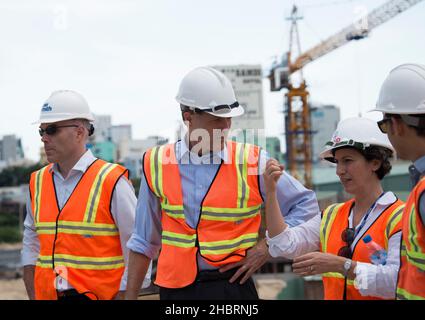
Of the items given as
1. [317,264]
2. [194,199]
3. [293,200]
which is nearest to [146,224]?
[194,199]

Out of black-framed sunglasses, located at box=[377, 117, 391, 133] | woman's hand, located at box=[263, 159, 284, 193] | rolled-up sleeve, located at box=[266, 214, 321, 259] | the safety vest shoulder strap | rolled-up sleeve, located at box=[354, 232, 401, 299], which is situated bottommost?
rolled-up sleeve, located at box=[354, 232, 401, 299]

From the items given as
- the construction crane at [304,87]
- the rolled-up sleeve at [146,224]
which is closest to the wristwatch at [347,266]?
the rolled-up sleeve at [146,224]

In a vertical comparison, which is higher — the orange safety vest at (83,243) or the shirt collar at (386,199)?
the shirt collar at (386,199)

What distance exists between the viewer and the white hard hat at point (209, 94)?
11.9 ft

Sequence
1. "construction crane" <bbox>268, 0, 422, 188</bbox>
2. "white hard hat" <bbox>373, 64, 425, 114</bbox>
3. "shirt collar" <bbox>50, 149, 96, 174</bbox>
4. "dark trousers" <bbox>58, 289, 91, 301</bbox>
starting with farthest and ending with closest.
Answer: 1. "construction crane" <bbox>268, 0, 422, 188</bbox>
2. "shirt collar" <bbox>50, 149, 96, 174</bbox>
3. "dark trousers" <bbox>58, 289, 91, 301</bbox>
4. "white hard hat" <bbox>373, 64, 425, 114</bbox>

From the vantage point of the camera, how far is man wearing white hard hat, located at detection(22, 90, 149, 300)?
4.09 meters

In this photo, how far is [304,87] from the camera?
6050 centimetres

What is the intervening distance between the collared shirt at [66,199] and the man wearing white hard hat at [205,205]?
0.30m

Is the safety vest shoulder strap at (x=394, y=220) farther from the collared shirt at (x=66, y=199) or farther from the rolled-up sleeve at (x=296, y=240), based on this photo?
the collared shirt at (x=66, y=199)

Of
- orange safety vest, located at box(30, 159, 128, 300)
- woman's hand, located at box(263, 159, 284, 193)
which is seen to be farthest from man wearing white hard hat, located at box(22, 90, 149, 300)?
woman's hand, located at box(263, 159, 284, 193)

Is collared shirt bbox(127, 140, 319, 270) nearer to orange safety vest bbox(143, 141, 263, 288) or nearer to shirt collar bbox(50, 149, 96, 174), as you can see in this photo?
orange safety vest bbox(143, 141, 263, 288)

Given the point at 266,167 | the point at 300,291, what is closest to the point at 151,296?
the point at 266,167
